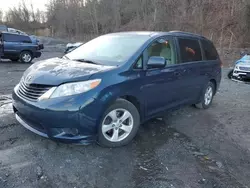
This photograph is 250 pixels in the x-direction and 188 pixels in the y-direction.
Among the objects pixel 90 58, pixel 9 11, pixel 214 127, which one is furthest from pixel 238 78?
pixel 9 11

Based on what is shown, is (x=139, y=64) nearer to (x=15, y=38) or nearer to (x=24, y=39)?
(x=15, y=38)

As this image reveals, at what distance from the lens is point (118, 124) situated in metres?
3.46

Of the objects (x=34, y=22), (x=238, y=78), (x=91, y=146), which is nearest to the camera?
(x=91, y=146)

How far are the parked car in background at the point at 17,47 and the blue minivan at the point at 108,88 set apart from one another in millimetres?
10679

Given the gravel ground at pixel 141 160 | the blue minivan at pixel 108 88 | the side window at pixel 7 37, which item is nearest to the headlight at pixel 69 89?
the blue minivan at pixel 108 88

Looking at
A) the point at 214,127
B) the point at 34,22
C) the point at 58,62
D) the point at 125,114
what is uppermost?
the point at 34,22

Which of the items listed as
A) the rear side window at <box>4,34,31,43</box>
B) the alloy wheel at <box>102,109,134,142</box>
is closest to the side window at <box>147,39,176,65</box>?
the alloy wheel at <box>102,109,134,142</box>

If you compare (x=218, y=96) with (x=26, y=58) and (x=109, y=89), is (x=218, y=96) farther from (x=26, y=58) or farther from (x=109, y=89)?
(x=26, y=58)

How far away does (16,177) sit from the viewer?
2.68 m

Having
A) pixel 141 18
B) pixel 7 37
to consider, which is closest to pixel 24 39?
pixel 7 37

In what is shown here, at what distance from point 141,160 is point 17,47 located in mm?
12824

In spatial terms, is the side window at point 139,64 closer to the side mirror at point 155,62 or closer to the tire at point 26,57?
the side mirror at point 155,62

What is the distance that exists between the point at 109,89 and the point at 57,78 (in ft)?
2.29

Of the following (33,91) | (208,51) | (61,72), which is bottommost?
(33,91)
